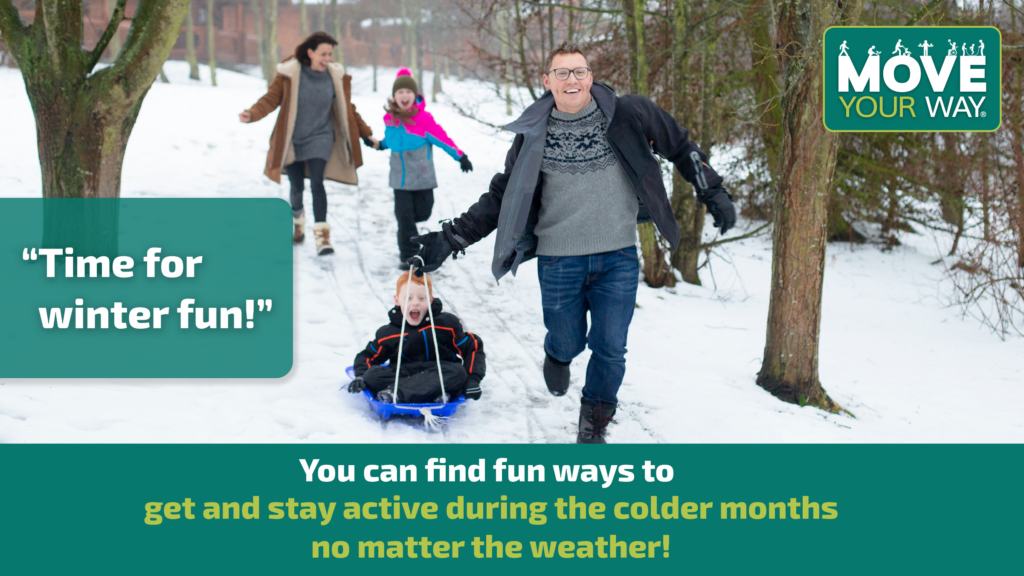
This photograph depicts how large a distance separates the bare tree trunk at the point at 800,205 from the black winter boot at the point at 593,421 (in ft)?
5.56

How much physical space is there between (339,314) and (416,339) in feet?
6.05

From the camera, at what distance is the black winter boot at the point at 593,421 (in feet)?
12.3

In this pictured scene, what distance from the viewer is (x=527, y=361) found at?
532 centimetres

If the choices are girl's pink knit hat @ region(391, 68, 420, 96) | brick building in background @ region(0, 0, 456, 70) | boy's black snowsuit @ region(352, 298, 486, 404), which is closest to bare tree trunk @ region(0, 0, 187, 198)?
girl's pink knit hat @ region(391, 68, 420, 96)

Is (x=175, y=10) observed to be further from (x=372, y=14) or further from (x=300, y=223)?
(x=372, y=14)

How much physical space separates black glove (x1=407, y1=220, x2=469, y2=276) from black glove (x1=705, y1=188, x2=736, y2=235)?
1.11 m

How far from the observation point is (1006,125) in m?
8.23

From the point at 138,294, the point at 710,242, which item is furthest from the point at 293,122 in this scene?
the point at 710,242

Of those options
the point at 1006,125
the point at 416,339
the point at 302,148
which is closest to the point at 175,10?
the point at 302,148

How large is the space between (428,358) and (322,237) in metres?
3.31

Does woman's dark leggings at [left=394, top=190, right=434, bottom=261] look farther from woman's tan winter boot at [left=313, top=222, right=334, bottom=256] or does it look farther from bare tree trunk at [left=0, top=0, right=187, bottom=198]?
bare tree trunk at [left=0, top=0, right=187, bottom=198]

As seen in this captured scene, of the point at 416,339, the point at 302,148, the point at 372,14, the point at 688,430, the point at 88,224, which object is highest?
the point at 372,14

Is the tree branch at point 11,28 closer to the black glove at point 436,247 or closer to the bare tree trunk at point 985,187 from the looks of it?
the black glove at point 436,247
